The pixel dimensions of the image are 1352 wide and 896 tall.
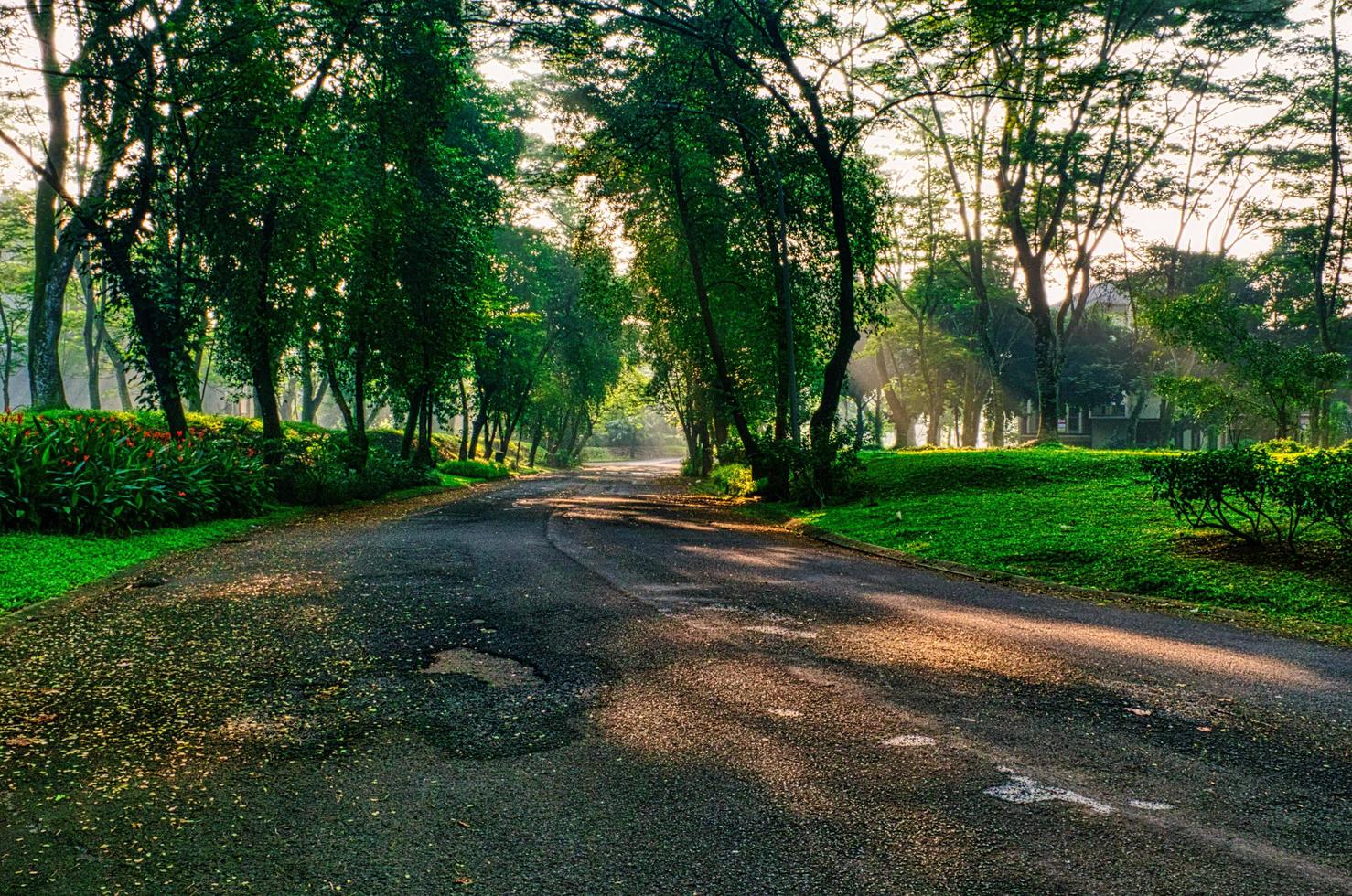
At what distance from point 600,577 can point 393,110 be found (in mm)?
14551

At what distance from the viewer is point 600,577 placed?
24.7 feet

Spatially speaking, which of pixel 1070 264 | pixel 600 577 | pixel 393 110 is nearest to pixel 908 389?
pixel 1070 264

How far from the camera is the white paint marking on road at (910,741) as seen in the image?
3.51 m

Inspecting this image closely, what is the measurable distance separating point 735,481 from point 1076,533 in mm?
12185

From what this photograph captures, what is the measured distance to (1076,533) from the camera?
10.3m

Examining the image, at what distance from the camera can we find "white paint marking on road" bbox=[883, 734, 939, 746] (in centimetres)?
351

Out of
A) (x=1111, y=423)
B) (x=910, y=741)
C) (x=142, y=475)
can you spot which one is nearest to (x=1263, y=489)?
(x=910, y=741)

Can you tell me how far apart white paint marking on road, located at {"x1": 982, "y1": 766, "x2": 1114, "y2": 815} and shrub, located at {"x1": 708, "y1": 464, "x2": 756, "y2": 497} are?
16611 millimetres

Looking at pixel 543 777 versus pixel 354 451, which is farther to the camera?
pixel 354 451

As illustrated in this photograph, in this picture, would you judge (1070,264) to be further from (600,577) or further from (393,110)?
(600,577)

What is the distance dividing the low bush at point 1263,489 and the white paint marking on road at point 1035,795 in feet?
20.5

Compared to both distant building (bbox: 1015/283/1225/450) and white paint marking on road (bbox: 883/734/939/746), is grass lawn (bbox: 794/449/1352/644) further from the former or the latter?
distant building (bbox: 1015/283/1225/450)

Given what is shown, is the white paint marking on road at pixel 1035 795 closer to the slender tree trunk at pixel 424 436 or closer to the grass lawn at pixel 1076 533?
the grass lawn at pixel 1076 533

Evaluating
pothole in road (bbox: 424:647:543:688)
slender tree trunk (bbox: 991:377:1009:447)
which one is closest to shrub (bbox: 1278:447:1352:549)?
pothole in road (bbox: 424:647:543:688)
